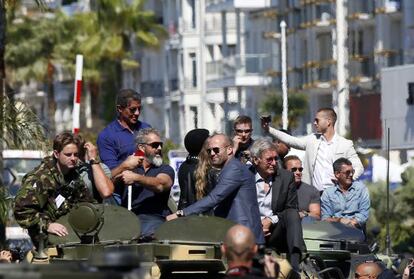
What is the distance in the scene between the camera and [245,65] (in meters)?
77.6

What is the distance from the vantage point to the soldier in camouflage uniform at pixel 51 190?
16.8 m

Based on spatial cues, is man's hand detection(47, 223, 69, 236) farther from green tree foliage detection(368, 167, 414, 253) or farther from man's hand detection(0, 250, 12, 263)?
green tree foliage detection(368, 167, 414, 253)

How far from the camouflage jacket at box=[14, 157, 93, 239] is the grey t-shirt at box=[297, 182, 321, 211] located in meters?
3.89

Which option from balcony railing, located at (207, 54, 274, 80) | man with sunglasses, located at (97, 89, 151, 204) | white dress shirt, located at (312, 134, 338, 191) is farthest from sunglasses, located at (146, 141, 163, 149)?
balcony railing, located at (207, 54, 274, 80)

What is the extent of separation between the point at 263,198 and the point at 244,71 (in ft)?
195

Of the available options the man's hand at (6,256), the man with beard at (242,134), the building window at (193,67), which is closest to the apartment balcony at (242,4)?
the building window at (193,67)

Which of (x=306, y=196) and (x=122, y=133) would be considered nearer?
(x=122, y=133)

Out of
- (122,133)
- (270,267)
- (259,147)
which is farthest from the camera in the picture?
(122,133)

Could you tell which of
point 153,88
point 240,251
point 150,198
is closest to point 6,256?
point 150,198

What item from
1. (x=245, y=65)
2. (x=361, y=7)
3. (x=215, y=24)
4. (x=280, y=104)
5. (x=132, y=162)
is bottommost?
(x=280, y=104)

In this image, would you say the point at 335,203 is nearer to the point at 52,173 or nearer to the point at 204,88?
the point at 52,173

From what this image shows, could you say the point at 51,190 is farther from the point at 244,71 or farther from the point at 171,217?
the point at 244,71

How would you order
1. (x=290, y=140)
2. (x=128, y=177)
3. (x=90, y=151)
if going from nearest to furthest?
(x=90, y=151) < (x=128, y=177) < (x=290, y=140)

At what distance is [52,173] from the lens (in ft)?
55.5
